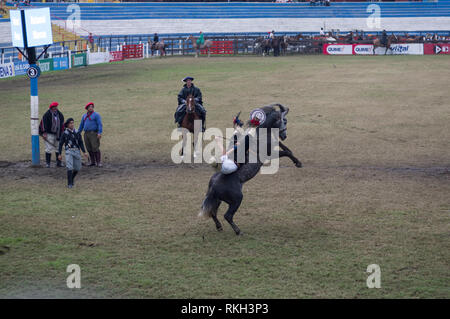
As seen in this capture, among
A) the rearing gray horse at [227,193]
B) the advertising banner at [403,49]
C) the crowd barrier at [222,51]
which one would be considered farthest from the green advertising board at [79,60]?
the rearing gray horse at [227,193]

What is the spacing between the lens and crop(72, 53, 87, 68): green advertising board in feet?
129

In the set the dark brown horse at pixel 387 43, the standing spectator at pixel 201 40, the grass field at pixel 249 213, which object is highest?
the standing spectator at pixel 201 40

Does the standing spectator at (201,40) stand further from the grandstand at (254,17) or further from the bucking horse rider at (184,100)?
the bucking horse rider at (184,100)

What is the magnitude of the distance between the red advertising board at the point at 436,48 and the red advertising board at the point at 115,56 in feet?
84.3

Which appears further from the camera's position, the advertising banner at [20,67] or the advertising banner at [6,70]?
the advertising banner at [20,67]

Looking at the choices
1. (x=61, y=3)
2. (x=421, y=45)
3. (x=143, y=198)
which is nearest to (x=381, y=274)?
(x=143, y=198)

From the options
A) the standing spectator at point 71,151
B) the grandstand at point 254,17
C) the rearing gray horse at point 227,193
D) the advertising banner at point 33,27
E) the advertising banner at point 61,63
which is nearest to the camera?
the rearing gray horse at point 227,193

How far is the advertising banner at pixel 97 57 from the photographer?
41.5 meters

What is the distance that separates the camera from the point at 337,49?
4831 cm

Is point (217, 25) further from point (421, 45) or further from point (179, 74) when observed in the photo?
point (179, 74)

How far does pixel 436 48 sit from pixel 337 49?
827cm

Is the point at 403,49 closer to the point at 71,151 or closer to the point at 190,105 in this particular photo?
the point at 190,105

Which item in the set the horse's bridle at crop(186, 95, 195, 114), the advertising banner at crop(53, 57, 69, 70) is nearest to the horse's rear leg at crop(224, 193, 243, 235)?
the horse's bridle at crop(186, 95, 195, 114)
